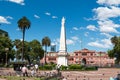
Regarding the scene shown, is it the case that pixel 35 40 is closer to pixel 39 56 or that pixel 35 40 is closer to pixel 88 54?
pixel 39 56

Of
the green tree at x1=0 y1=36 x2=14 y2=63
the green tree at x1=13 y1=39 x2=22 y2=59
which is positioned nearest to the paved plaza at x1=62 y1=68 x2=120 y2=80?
the green tree at x1=0 y1=36 x2=14 y2=63

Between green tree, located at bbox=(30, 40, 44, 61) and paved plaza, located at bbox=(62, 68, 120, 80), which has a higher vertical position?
green tree, located at bbox=(30, 40, 44, 61)

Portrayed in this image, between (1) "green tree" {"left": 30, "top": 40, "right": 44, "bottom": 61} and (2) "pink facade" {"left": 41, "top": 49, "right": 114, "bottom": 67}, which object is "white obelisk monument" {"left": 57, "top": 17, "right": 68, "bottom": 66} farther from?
(2) "pink facade" {"left": 41, "top": 49, "right": 114, "bottom": 67}

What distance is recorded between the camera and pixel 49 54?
597ft

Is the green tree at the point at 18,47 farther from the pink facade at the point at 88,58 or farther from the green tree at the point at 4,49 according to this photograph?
the pink facade at the point at 88,58

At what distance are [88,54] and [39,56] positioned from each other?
47986 mm

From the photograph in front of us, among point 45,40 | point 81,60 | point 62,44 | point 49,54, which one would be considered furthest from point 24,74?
point 49,54

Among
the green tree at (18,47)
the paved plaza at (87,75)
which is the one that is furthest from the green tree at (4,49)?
the paved plaza at (87,75)

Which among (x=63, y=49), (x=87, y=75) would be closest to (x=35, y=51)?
(x=63, y=49)

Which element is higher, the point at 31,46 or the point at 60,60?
the point at 31,46

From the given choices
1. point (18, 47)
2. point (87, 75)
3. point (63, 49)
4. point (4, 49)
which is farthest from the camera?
point (18, 47)

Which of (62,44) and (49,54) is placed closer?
(62,44)

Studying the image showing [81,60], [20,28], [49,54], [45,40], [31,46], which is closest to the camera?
[20,28]

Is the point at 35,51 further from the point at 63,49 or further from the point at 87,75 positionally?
the point at 87,75
